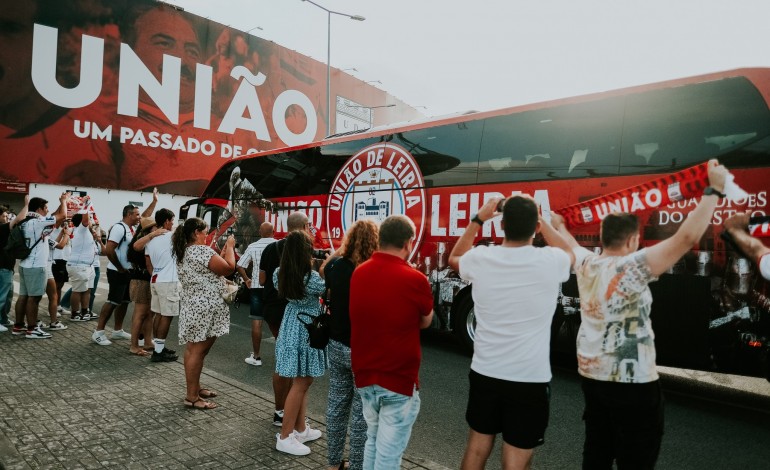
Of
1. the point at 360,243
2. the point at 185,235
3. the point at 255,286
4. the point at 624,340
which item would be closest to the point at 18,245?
the point at 255,286

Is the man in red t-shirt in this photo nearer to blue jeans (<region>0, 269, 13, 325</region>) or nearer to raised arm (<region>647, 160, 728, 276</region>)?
raised arm (<region>647, 160, 728, 276</region>)

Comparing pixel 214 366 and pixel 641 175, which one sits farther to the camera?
pixel 214 366

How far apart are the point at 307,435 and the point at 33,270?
224 inches

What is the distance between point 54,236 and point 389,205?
18.8ft

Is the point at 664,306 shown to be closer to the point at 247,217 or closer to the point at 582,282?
the point at 582,282

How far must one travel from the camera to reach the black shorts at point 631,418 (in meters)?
2.54

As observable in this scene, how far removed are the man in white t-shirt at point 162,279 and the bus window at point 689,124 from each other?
18.2 ft

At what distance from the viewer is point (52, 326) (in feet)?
27.2

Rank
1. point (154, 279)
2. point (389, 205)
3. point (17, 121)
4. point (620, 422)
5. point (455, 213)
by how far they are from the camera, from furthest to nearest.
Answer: point (17, 121)
point (389, 205)
point (455, 213)
point (154, 279)
point (620, 422)

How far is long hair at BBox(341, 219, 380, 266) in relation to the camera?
3318 mm

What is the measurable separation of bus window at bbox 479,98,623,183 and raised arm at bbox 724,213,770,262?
149 inches

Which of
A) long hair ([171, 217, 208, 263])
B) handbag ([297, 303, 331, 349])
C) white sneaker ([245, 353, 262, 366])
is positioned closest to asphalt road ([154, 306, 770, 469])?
white sneaker ([245, 353, 262, 366])

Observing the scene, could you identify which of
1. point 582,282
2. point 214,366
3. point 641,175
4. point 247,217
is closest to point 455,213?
point 641,175

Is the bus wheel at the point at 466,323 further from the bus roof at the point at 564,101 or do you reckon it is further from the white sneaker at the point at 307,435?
the white sneaker at the point at 307,435
